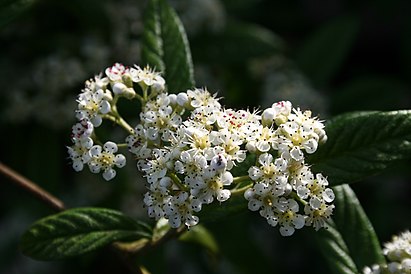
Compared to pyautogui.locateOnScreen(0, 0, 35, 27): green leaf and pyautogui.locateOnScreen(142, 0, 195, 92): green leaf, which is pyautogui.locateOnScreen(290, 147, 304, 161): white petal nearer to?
pyautogui.locateOnScreen(142, 0, 195, 92): green leaf

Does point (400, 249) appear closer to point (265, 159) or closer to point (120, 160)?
point (265, 159)

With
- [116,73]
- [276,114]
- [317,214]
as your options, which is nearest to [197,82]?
[116,73]

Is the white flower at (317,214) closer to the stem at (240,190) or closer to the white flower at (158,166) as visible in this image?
the stem at (240,190)

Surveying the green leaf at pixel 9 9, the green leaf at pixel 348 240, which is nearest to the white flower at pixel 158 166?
the green leaf at pixel 348 240

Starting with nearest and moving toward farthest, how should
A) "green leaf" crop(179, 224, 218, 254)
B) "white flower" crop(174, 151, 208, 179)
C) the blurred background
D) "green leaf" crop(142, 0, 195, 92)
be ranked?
"white flower" crop(174, 151, 208, 179) < "green leaf" crop(142, 0, 195, 92) < "green leaf" crop(179, 224, 218, 254) < the blurred background

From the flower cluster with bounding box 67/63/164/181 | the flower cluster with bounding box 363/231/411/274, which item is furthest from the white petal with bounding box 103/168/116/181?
the flower cluster with bounding box 363/231/411/274

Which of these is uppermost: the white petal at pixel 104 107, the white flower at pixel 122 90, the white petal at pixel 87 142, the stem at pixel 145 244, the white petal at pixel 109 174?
the white flower at pixel 122 90
